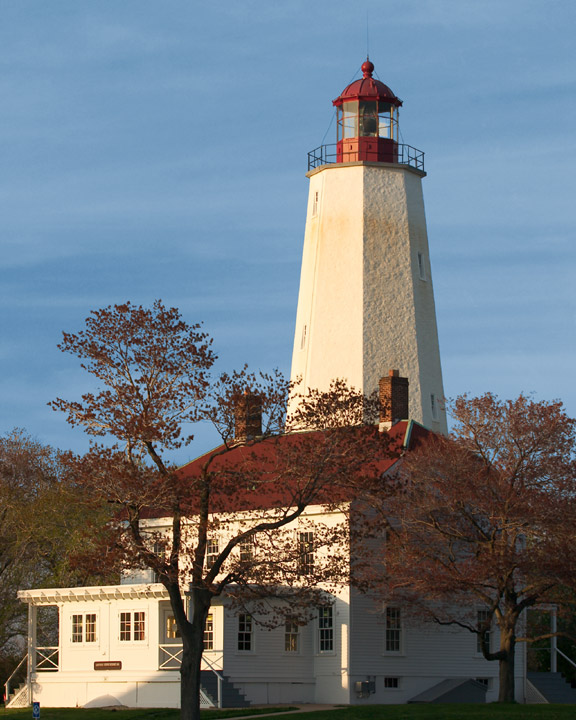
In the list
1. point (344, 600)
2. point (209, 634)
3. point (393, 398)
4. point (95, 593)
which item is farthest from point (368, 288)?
point (95, 593)

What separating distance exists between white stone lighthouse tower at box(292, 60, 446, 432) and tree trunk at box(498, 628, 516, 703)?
11.5m

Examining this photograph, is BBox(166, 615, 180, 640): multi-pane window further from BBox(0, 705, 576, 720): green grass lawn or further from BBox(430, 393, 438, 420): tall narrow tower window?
BBox(430, 393, 438, 420): tall narrow tower window

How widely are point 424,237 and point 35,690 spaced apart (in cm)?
2151

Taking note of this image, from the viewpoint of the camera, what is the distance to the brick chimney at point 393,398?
41062 mm

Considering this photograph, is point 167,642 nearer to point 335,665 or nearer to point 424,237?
point 335,665

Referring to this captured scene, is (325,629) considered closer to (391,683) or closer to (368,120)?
(391,683)

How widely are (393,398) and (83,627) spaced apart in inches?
488

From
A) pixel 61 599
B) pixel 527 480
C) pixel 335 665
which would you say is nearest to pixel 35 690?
pixel 61 599

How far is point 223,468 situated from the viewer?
95.0ft

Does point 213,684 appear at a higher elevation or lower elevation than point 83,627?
lower

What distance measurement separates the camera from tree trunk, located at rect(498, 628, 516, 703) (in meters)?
33.9

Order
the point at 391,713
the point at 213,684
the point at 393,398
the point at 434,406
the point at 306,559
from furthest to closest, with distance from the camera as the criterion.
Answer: the point at 434,406, the point at 393,398, the point at 213,684, the point at 306,559, the point at 391,713

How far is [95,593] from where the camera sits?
1475 inches

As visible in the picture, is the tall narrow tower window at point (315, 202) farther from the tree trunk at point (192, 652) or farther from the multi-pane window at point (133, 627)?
the tree trunk at point (192, 652)
